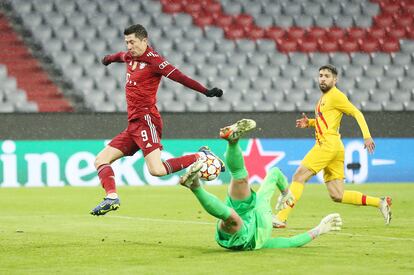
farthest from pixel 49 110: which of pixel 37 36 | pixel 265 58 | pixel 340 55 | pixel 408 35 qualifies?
pixel 408 35

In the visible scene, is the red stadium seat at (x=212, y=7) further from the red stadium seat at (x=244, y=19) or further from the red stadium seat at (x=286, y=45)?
the red stadium seat at (x=286, y=45)

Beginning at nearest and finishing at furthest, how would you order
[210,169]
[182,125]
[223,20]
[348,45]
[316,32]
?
[210,169] → [182,125] → [223,20] → [348,45] → [316,32]

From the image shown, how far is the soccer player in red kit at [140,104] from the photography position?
980 cm

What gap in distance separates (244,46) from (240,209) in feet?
54.9

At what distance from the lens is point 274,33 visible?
81.3 ft

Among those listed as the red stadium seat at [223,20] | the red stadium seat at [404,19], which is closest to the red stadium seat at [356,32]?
the red stadium seat at [404,19]

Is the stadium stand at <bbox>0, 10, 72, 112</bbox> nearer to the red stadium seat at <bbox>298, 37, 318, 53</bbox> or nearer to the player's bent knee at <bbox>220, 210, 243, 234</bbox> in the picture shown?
the red stadium seat at <bbox>298, 37, 318, 53</bbox>

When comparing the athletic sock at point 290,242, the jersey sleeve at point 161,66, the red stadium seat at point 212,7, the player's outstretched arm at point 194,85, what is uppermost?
the red stadium seat at point 212,7

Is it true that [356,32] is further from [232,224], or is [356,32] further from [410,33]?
[232,224]

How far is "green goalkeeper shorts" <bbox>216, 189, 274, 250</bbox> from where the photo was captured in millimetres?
7777

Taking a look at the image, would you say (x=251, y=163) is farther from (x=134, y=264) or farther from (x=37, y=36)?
(x=134, y=264)

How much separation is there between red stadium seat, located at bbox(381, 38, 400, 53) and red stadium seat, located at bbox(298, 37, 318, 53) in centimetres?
180

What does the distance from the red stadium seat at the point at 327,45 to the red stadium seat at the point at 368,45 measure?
70 centimetres

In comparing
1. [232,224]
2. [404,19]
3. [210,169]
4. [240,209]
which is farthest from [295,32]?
[232,224]
